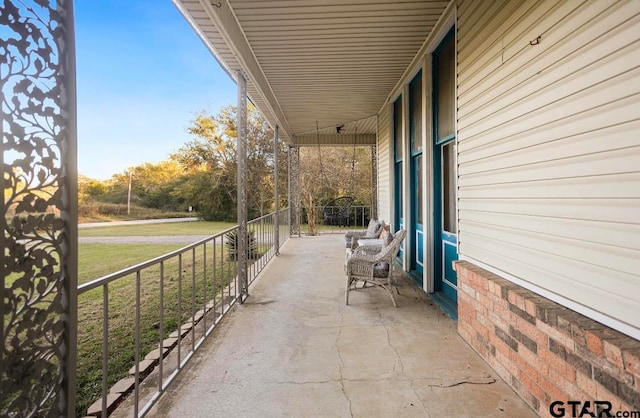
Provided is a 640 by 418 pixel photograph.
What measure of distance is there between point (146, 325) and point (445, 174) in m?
3.74

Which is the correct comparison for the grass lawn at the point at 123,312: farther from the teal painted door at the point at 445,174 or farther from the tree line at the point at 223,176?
the tree line at the point at 223,176

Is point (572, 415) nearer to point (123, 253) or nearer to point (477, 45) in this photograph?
point (477, 45)

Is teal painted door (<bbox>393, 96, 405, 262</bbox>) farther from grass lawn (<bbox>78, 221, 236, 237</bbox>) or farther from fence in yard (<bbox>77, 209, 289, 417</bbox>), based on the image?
grass lawn (<bbox>78, 221, 236, 237</bbox>)

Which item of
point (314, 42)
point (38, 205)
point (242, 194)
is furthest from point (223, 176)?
point (38, 205)

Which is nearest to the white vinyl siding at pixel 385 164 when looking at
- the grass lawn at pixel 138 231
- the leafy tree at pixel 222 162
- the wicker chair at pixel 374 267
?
the wicker chair at pixel 374 267

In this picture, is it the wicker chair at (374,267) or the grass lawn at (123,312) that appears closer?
the grass lawn at (123,312)

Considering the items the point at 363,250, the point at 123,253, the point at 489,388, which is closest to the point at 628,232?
the point at 489,388

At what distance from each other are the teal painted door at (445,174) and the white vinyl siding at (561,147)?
2.68 ft

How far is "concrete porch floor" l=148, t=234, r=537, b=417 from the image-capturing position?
6.33 ft

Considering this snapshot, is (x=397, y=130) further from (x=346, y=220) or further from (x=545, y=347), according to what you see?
(x=346, y=220)

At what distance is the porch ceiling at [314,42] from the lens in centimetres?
307

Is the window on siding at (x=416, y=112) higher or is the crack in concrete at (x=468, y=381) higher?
the window on siding at (x=416, y=112)

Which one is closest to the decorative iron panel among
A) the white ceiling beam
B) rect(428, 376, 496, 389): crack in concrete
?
the white ceiling beam

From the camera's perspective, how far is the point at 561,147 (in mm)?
1713
